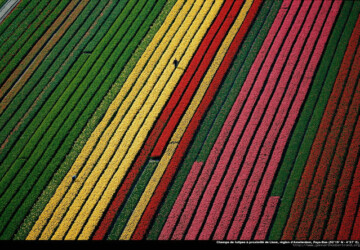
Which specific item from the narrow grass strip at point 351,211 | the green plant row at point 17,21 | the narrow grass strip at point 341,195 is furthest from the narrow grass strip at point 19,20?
the narrow grass strip at point 351,211

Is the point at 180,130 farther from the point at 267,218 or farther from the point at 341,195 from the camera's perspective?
the point at 341,195

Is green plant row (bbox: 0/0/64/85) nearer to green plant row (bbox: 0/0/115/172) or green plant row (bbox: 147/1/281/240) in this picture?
green plant row (bbox: 0/0/115/172)

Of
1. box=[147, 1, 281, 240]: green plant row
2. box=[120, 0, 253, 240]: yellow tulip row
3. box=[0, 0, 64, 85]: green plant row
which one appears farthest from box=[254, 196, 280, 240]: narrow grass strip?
box=[0, 0, 64, 85]: green plant row

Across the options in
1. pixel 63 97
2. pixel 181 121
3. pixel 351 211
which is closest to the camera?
pixel 351 211

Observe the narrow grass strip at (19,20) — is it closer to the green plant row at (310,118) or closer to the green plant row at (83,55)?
the green plant row at (83,55)

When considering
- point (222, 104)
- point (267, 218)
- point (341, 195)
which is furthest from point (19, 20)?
point (341, 195)
